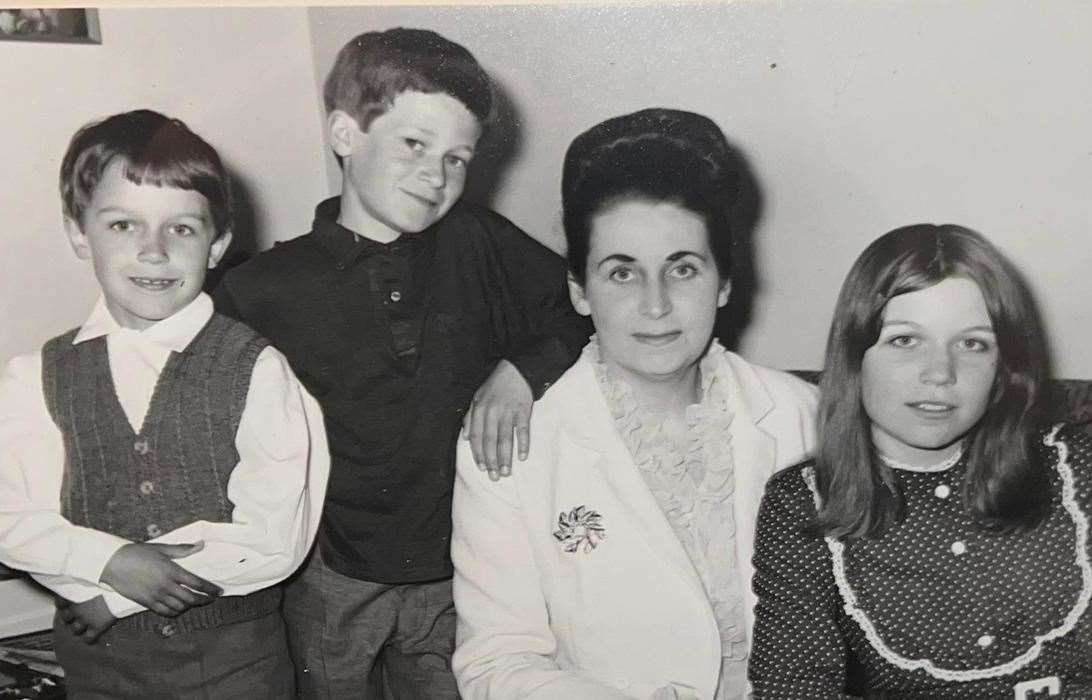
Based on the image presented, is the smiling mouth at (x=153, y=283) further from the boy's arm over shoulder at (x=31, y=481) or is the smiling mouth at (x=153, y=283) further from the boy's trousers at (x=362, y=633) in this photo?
the boy's trousers at (x=362, y=633)

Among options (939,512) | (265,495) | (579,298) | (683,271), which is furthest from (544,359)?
(939,512)

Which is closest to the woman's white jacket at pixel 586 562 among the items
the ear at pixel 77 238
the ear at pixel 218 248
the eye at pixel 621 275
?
the eye at pixel 621 275

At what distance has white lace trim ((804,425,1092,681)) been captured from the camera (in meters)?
0.93

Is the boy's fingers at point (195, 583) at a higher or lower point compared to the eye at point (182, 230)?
lower

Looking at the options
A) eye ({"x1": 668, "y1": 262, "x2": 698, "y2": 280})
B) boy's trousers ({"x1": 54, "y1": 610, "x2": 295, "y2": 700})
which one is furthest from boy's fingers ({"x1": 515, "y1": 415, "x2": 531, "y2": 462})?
boy's trousers ({"x1": 54, "y1": 610, "x2": 295, "y2": 700})

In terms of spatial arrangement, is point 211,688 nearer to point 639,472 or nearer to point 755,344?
point 639,472

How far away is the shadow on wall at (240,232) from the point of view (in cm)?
107

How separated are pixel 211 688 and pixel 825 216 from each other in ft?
2.64

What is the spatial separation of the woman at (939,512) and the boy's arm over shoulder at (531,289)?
0.29 metres

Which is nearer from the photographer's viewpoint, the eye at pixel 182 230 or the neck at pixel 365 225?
the eye at pixel 182 230

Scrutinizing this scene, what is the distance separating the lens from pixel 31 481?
3.25 ft

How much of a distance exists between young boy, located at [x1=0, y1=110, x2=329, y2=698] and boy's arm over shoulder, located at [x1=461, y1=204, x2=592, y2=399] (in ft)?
0.91

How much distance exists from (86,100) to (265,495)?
42cm

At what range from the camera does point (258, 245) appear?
1.14m
